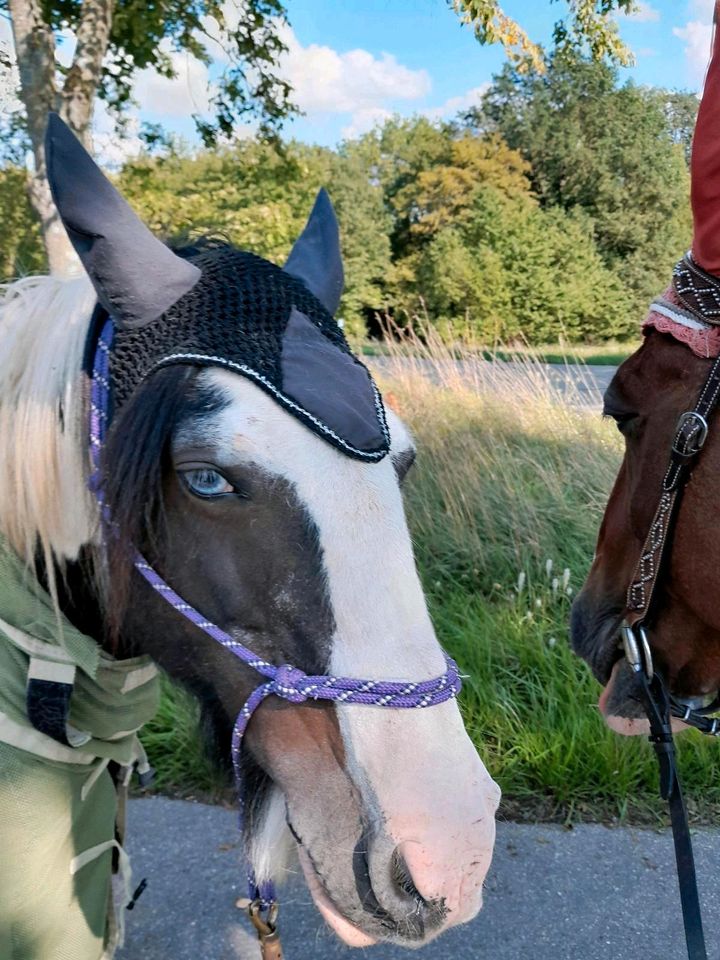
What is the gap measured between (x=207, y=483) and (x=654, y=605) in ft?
3.70

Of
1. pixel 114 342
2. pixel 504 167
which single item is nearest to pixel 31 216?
pixel 114 342

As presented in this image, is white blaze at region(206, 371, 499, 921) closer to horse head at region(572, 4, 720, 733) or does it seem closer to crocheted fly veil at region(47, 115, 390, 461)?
crocheted fly veil at region(47, 115, 390, 461)

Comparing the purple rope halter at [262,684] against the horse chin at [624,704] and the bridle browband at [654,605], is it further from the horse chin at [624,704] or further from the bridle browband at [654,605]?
the horse chin at [624,704]

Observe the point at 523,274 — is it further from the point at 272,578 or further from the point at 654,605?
the point at 272,578

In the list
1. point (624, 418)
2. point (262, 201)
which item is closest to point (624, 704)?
point (624, 418)

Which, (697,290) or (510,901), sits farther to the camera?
(510,901)

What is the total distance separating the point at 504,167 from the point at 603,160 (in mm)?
3877

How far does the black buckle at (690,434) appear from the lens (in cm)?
143

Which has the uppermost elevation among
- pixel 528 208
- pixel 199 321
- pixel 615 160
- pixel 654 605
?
pixel 615 160

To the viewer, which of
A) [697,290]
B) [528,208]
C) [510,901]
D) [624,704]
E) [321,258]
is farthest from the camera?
[528,208]

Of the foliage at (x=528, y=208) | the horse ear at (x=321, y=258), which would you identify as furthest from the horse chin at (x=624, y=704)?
the foliage at (x=528, y=208)

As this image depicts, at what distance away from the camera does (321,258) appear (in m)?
Result: 1.59

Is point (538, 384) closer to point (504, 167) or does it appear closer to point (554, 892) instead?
point (554, 892)

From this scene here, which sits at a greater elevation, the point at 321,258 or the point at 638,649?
the point at 321,258
